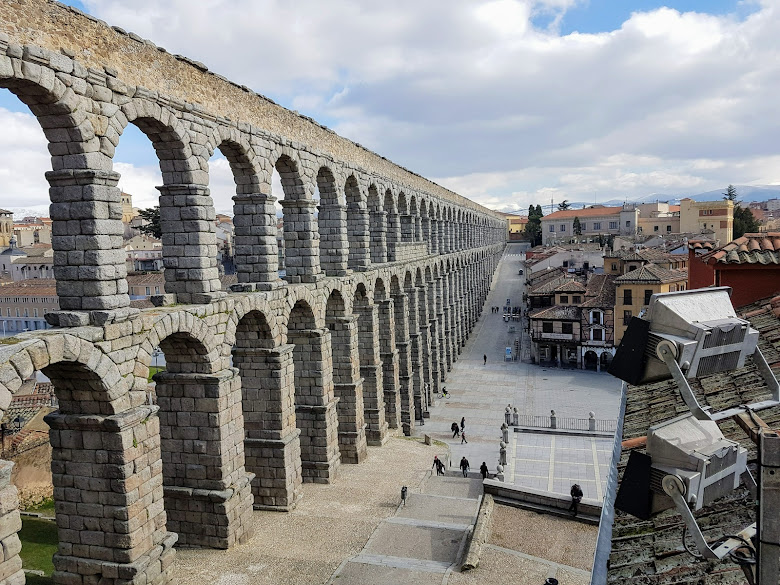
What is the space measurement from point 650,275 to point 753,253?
37700 millimetres

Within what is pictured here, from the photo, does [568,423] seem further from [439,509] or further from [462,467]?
[439,509]

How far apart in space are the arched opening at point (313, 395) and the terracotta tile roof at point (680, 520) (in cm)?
1489

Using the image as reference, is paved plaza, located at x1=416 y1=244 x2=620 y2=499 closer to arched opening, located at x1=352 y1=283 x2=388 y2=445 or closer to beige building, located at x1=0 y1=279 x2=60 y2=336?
arched opening, located at x1=352 y1=283 x2=388 y2=445

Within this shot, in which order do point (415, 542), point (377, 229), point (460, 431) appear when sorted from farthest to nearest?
point (460, 431)
point (377, 229)
point (415, 542)

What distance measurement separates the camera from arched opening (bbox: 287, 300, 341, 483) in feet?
78.9

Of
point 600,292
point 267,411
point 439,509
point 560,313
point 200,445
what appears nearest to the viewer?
point 200,445

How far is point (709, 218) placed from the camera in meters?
96.2

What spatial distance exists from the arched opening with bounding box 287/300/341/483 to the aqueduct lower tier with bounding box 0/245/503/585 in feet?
0.17

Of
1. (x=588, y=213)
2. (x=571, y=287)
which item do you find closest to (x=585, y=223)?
(x=588, y=213)

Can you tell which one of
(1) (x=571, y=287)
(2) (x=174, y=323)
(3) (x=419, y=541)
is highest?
(2) (x=174, y=323)

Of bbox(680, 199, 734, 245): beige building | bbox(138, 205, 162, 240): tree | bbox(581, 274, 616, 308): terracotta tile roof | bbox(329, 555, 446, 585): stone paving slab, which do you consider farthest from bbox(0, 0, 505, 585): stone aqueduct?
bbox(680, 199, 734, 245): beige building

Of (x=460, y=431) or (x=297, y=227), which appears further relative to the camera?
(x=460, y=431)

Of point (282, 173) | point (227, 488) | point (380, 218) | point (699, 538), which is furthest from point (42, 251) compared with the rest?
point (699, 538)

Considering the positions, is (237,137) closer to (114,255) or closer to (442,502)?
(114,255)
